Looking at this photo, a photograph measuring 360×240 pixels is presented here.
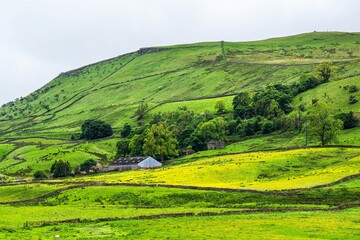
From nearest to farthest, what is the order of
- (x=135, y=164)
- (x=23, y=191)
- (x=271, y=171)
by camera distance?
1. (x=23, y=191)
2. (x=271, y=171)
3. (x=135, y=164)

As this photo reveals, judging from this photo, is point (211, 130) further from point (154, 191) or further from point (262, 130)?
point (154, 191)

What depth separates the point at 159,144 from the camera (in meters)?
168

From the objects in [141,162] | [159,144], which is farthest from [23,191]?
[159,144]

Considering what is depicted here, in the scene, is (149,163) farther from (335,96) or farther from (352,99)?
(335,96)

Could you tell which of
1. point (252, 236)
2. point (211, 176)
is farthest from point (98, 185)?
point (252, 236)

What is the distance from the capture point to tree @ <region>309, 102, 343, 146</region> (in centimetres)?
13988

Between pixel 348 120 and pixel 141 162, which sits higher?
pixel 348 120

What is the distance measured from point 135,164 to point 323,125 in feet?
170

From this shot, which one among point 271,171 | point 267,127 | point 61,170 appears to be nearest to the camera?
point 271,171

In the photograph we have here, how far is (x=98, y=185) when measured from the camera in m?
99.8

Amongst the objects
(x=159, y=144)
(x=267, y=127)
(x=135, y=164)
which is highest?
(x=267, y=127)

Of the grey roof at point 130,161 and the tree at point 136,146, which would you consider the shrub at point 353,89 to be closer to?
the tree at point 136,146

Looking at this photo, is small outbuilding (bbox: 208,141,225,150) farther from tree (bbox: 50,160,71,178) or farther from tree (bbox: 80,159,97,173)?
tree (bbox: 50,160,71,178)

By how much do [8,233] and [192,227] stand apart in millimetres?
17253
